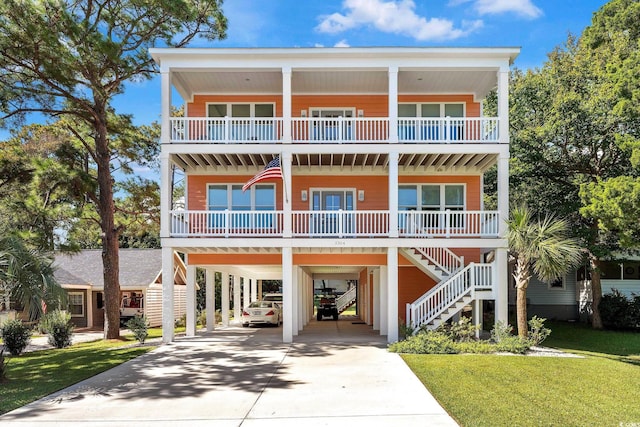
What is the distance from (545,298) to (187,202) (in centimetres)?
1914

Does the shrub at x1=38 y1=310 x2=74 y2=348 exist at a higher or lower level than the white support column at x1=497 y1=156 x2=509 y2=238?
lower

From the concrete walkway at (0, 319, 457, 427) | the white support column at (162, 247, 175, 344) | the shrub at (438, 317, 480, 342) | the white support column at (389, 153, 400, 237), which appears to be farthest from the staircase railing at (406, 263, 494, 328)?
the white support column at (162, 247, 175, 344)

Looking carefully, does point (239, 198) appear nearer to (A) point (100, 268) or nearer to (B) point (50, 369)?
(B) point (50, 369)

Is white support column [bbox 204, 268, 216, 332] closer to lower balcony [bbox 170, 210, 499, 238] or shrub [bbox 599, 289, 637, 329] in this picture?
lower balcony [bbox 170, 210, 499, 238]

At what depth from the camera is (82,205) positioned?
21.6 metres

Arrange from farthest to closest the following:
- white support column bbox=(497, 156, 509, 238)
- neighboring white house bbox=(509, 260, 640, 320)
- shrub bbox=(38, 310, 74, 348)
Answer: neighboring white house bbox=(509, 260, 640, 320) < shrub bbox=(38, 310, 74, 348) < white support column bbox=(497, 156, 509, 238)

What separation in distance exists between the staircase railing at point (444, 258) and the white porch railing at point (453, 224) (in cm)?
63

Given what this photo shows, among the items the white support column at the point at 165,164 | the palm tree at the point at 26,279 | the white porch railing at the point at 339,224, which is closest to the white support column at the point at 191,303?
the white support column at the point at 165,164

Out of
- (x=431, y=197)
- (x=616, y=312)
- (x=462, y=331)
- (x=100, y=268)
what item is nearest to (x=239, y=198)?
(x=431, y=197)

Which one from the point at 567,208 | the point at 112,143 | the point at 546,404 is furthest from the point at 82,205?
the point at 567,208

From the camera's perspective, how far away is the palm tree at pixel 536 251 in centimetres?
1548

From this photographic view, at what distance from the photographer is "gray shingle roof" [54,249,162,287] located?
29.2m

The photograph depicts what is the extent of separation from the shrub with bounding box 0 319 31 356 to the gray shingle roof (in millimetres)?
11596

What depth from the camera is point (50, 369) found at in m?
13.4
